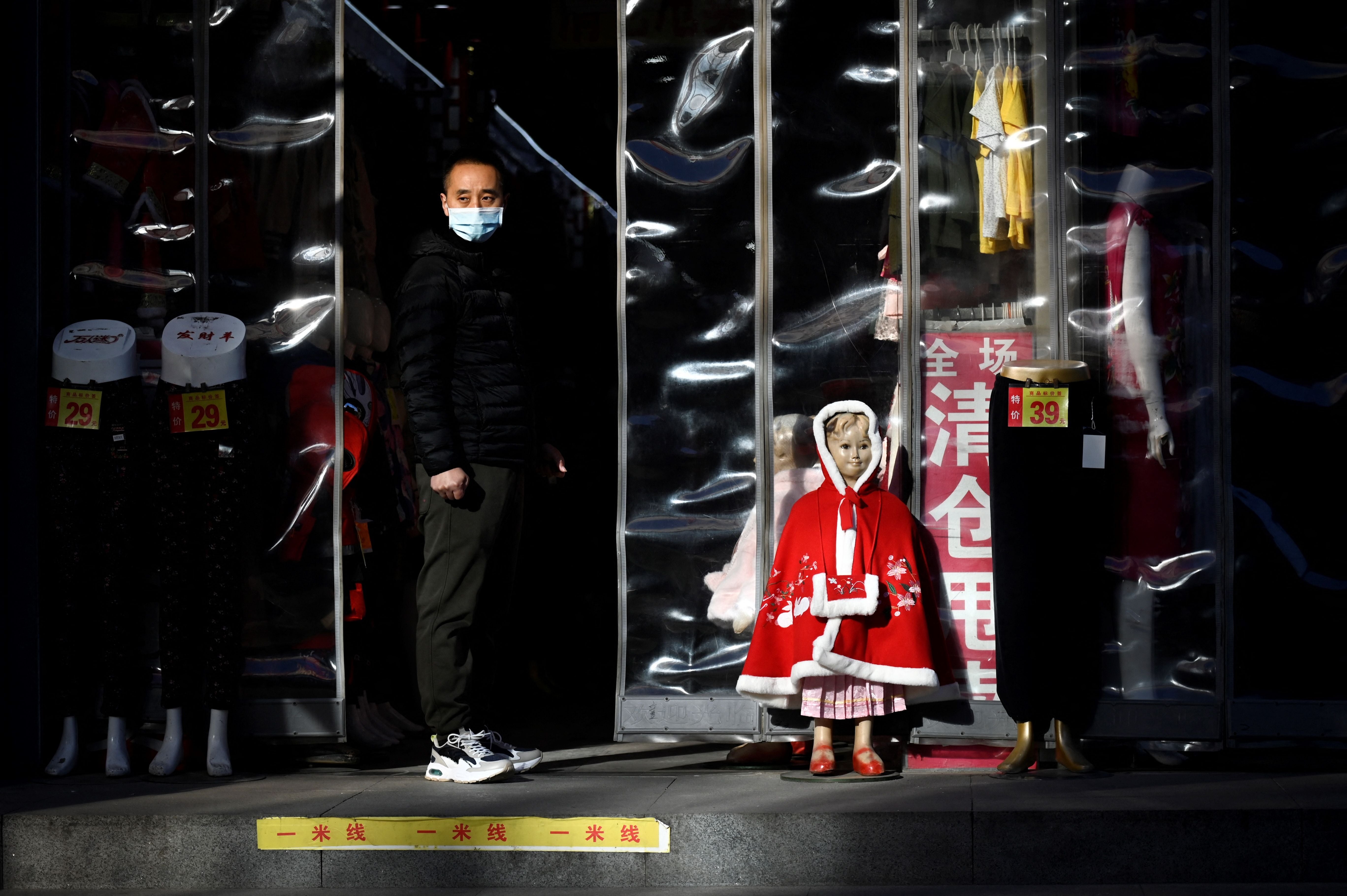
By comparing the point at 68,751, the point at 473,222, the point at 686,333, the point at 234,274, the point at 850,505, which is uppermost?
the point at 473,222

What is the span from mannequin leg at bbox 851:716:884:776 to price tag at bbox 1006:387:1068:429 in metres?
1.15

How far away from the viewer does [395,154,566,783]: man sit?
4.61 metres

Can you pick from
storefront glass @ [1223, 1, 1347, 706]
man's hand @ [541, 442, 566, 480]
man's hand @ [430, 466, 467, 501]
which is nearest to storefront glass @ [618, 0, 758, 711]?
man's hand @ [541, 442, 566, 480]

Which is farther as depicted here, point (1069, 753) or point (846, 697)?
point (846, 697)

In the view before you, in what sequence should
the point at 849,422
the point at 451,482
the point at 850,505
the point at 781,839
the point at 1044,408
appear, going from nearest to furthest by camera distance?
the point at 781,839, the point at 451,482, the point at 1044,408, the point at 850,505, the point at 849,422

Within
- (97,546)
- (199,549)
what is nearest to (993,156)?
(199,549)

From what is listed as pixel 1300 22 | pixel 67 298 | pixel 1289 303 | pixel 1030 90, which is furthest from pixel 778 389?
pixel 67 298

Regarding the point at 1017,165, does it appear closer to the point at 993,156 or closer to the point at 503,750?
the point at 993,156

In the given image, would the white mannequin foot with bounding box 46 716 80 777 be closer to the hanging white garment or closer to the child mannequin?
the child mannequin

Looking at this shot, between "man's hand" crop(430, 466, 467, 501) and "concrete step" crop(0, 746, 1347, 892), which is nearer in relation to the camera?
"concrete step" crop(0, 746, 1347, 892)

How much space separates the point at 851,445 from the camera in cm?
484

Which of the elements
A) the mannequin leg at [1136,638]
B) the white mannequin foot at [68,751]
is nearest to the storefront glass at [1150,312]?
the mannequin leg at [1136,638]

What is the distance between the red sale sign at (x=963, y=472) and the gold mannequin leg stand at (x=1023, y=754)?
0.26 metres

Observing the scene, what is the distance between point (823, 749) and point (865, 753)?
0.15 meters
